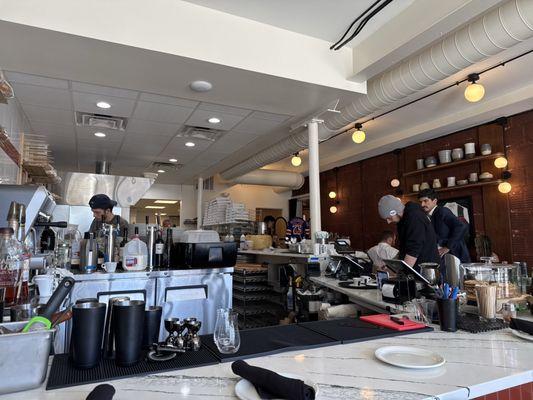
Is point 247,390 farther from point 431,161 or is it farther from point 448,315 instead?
point 431,161

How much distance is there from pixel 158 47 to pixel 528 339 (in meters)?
3.07

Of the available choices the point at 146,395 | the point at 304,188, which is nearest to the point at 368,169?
the point at 304,188

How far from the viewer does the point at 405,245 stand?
2777 millimetres

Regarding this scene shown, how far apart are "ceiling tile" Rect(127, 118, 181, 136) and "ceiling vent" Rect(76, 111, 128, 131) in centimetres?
12

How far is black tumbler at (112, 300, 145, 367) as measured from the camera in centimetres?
104

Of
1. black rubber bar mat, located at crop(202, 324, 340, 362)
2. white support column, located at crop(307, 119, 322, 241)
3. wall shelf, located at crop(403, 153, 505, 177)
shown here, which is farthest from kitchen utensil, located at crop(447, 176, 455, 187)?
black rubber bar mat, located at crop(202, 324, 340, 362)

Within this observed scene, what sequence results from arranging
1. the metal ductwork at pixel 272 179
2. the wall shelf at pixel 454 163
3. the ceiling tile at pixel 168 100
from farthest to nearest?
the metal ductwork at pixel 272 179 < the wall shelf at pixel 454 163 < the ceiling tile at pixel 168 100

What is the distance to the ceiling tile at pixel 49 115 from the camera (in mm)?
4302

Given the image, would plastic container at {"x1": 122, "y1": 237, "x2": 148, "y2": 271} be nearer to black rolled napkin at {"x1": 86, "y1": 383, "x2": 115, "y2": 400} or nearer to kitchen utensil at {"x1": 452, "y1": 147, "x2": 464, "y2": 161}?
black rolled napkin at {"x1": 86, "y1": 383, "x2": 115, "y2": 400}

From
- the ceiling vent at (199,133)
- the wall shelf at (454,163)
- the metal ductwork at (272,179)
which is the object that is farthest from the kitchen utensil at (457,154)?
the metal ductwork at (272,179)

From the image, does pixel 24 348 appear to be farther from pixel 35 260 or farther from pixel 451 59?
pixel 451 59

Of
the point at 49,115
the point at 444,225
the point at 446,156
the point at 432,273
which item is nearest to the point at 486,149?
→ the point at 446,156

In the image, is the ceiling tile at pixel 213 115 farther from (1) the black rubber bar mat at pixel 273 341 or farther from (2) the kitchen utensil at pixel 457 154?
(1) the black rubber bar mat at pixel 273 341

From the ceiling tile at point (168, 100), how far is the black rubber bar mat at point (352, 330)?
3260 mm
